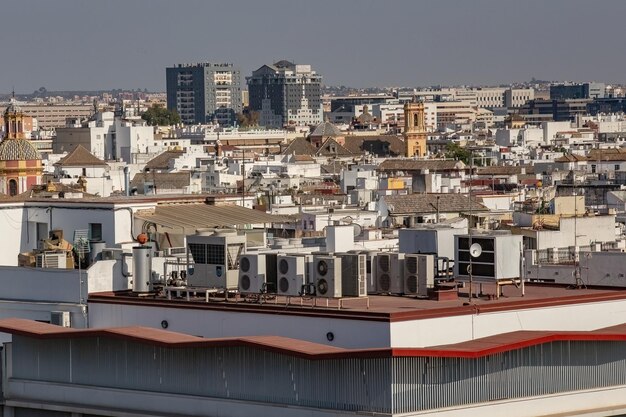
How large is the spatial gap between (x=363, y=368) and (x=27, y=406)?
400cm

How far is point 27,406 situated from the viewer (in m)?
19.0

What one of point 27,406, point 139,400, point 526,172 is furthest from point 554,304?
point 526,172

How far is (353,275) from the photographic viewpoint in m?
18.5

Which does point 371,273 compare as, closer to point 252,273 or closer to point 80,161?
point 252,273

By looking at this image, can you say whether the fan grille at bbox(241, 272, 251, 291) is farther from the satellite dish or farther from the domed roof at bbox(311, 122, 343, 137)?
the domed roof at bbox(311, 122, 343, 137)

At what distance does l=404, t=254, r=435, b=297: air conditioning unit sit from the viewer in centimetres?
1883

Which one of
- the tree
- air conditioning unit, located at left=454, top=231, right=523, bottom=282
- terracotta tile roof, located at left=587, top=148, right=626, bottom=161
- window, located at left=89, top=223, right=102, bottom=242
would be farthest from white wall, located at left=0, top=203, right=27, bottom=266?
the tree

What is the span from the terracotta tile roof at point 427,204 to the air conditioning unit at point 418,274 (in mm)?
29580

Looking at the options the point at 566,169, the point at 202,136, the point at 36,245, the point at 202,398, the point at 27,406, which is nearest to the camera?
the point at 202,398

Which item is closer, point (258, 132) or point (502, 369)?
point (502, 369)

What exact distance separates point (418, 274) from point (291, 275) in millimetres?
1195

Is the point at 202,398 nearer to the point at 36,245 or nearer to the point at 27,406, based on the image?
the point at 27,406

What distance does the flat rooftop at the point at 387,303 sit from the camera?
1725 centimetres

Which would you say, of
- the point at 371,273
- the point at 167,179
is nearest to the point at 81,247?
the point at 371,273
